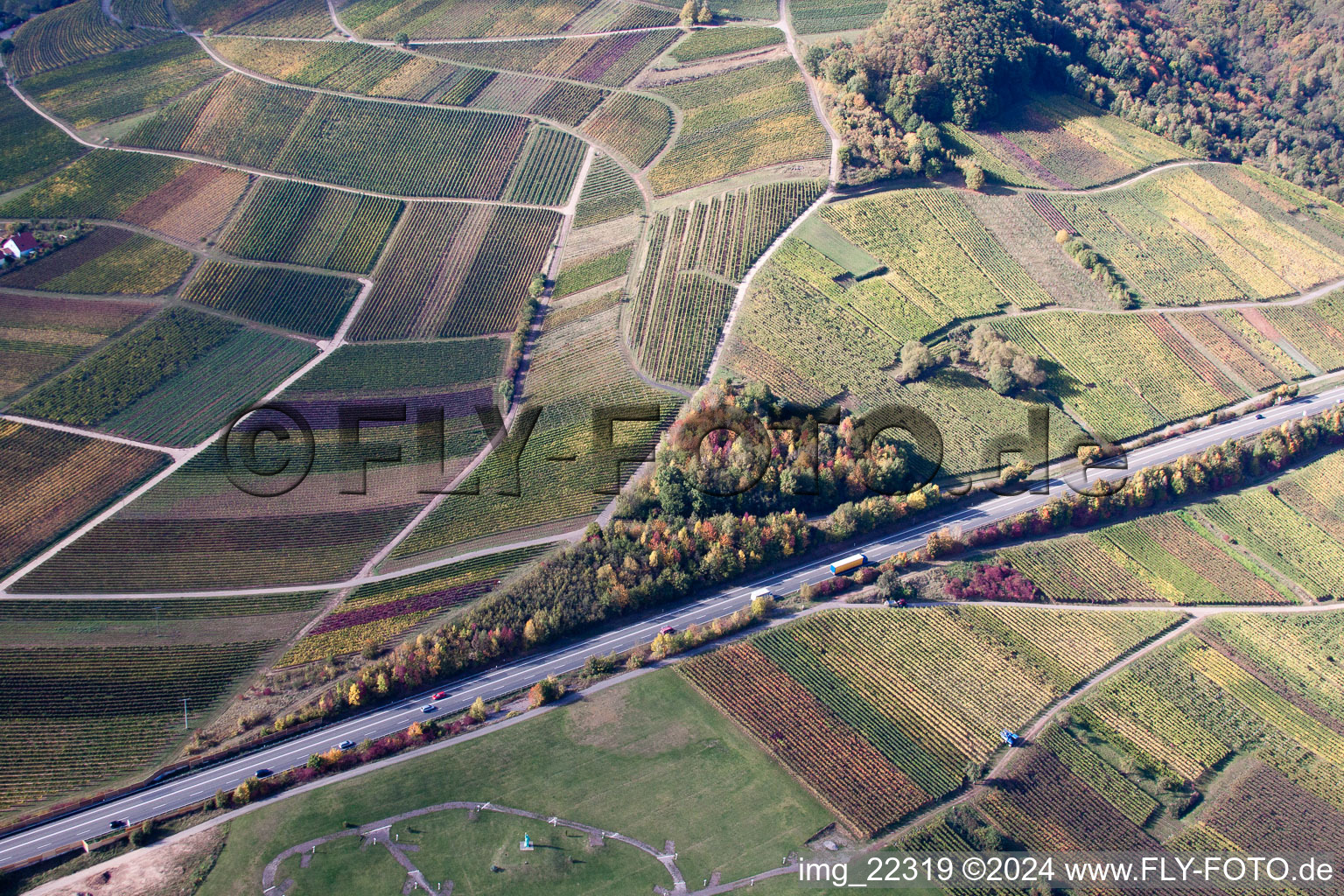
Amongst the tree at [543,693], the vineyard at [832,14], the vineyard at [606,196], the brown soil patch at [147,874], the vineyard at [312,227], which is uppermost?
the vineyard at [832,14]

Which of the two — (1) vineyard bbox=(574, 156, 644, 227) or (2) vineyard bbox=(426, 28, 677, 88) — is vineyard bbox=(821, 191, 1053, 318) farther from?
(2) vineyard bbox=(426, 28, 677, 88)

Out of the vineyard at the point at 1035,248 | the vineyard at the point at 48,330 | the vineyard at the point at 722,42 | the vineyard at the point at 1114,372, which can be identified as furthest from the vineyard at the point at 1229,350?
the vineyard at the point at 48,330

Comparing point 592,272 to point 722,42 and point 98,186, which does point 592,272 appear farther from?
point 98,186

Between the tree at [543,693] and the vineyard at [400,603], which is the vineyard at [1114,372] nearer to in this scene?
the vineyard at [400,603]

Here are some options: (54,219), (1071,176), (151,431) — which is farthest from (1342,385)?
(54,219)

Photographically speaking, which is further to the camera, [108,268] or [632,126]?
[632,126]

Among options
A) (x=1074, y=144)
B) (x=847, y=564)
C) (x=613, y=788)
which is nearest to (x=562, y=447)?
(x=847, y=564)
